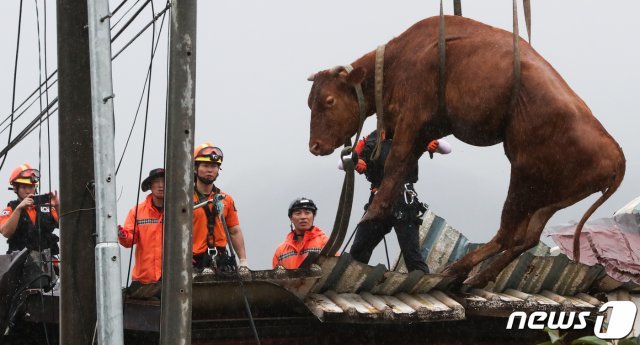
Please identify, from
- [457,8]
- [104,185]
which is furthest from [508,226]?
[104,185]

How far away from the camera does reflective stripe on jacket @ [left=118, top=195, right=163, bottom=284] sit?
Result: 1077 centimetres

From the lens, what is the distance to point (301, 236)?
12.2 meters

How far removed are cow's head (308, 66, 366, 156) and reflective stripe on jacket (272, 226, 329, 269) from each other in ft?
9.41

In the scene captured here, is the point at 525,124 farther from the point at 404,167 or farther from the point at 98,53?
the point at 98,53

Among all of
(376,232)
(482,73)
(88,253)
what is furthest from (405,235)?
(88,253)

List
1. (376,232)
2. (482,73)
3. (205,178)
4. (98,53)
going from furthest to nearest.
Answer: (205,178) < (376,232) < (482,73) < (98,53)

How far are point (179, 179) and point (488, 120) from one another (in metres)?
2.42

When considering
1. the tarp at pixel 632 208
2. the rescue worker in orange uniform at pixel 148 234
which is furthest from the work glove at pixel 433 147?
the tarp at pixel 632 208

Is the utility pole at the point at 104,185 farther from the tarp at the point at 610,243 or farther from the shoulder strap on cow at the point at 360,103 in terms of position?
the tarp at the point at 610,243

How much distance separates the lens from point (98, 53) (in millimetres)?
8133

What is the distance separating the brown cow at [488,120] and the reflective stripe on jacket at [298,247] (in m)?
2.64

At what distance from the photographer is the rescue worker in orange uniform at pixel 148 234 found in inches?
424

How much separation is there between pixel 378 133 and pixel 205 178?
2.15m

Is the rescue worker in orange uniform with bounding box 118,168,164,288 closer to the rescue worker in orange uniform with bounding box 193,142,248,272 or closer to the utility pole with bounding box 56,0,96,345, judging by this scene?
the rescue worker in orange uniform with bounding box 193,142,248,272
